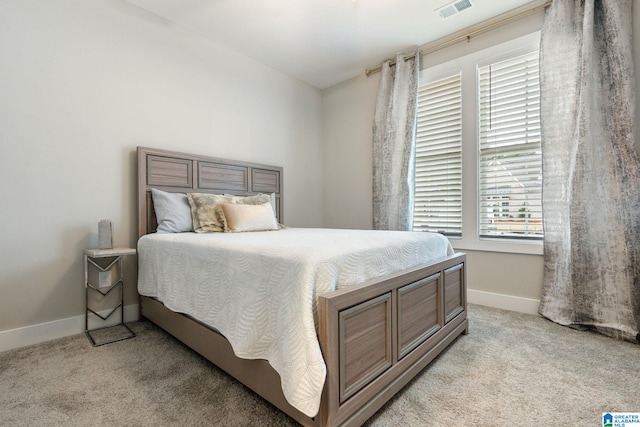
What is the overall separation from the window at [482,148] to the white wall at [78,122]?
87.6 inches

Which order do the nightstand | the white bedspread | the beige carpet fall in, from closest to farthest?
1. the white bedspread
2. the beige carpet
3. the nightstand

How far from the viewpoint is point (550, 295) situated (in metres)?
2.38

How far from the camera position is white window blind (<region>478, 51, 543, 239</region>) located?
2.58 m

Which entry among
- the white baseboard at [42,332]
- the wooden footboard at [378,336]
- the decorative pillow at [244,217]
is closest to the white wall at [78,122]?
the white baseboard at [42,332]

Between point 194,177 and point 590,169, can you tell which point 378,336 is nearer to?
point 590,169

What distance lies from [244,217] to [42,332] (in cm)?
159

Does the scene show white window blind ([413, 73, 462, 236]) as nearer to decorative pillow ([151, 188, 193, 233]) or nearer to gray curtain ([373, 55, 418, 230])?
gray curtain ([373, 55, 418, 230])

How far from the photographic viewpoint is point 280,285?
46.3 inches

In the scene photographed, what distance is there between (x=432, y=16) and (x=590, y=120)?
1.53m

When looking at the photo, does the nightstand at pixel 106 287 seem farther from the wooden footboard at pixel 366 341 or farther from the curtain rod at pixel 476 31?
the curtain rod at pixel 476 31

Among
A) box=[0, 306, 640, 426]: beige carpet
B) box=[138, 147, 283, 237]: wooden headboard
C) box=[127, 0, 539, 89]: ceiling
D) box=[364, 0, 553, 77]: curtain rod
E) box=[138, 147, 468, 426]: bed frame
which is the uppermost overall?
box=[127, 0, 539, 89]: ceiling

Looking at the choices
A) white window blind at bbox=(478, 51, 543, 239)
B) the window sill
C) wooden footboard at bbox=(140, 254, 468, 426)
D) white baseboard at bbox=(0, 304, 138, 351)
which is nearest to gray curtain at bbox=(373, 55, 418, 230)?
the window sill

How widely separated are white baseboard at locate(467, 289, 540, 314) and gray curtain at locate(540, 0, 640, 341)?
15cm

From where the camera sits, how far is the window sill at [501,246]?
2537mm
